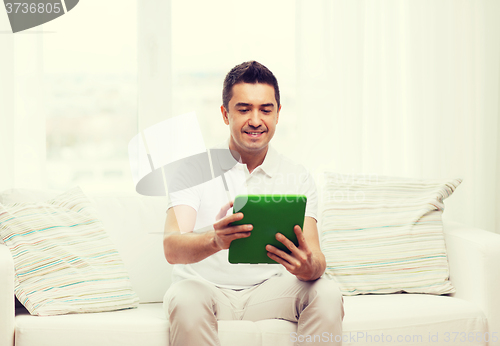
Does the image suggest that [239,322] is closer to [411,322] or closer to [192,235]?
[192,235]

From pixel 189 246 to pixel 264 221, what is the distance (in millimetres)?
290

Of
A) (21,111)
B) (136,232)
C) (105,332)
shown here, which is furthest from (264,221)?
(21,111)

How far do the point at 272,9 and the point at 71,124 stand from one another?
1.32 m

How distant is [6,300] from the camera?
4.75ft

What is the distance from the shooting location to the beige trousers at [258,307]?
1.36 metres

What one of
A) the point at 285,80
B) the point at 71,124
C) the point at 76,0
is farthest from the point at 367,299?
the point at 76,0

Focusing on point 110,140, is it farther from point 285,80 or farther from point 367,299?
point 367,299

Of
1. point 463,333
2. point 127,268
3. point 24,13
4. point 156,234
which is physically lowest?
point 463,333

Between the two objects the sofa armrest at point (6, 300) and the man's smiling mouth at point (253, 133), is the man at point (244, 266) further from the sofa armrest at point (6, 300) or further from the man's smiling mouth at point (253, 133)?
the sofa armrest at point (6, 300)

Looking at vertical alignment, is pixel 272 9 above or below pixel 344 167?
above

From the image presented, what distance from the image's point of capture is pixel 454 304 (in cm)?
176

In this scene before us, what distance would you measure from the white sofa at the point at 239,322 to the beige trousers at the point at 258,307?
49 millimetres

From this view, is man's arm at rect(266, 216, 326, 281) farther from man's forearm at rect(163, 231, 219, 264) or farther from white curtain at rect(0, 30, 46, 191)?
white curtain at rect(0, 30, 46, 191)

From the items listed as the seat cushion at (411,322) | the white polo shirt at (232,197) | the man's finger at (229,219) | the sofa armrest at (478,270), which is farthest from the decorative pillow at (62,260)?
the sofa armrest at (478,270)
